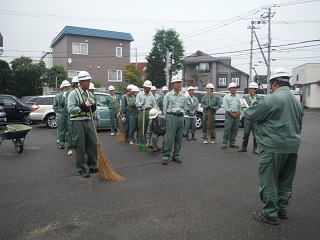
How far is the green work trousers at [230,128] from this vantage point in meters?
8.62

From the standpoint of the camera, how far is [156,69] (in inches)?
1505

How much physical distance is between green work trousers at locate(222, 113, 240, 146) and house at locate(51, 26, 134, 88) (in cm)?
2488

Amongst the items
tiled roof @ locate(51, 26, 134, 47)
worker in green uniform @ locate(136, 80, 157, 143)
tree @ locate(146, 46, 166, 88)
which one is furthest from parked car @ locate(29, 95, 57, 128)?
tree @ locate(146, 46, 166, 88)

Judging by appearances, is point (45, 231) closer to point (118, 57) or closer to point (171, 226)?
point (171, 226)

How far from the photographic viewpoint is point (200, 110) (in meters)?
13.2

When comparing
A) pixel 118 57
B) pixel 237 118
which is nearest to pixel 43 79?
pixel 118 57

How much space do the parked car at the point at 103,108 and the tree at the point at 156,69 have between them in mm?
26028

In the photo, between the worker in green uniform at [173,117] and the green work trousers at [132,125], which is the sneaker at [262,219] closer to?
the worker in green uniform at [173,117]

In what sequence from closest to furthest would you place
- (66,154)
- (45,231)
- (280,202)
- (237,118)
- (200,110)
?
1. (45,231)
2. (280,202)
3. (66,154)
4. (237,118)
5. (200,110)

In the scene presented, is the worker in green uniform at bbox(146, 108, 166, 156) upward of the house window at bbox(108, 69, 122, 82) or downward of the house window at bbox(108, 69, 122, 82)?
downward

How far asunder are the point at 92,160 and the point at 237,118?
4810 millimetres

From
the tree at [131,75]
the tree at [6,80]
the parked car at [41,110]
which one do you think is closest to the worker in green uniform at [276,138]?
the parked car at [41,110]

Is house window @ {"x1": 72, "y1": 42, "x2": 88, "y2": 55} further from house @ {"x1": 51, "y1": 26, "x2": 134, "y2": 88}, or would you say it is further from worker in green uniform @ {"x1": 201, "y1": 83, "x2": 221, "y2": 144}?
worker in green uniform @ {"x1": 201, "y1": 83, "x2": 221, "y2": 144}

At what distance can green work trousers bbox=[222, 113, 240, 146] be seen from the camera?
862cm
